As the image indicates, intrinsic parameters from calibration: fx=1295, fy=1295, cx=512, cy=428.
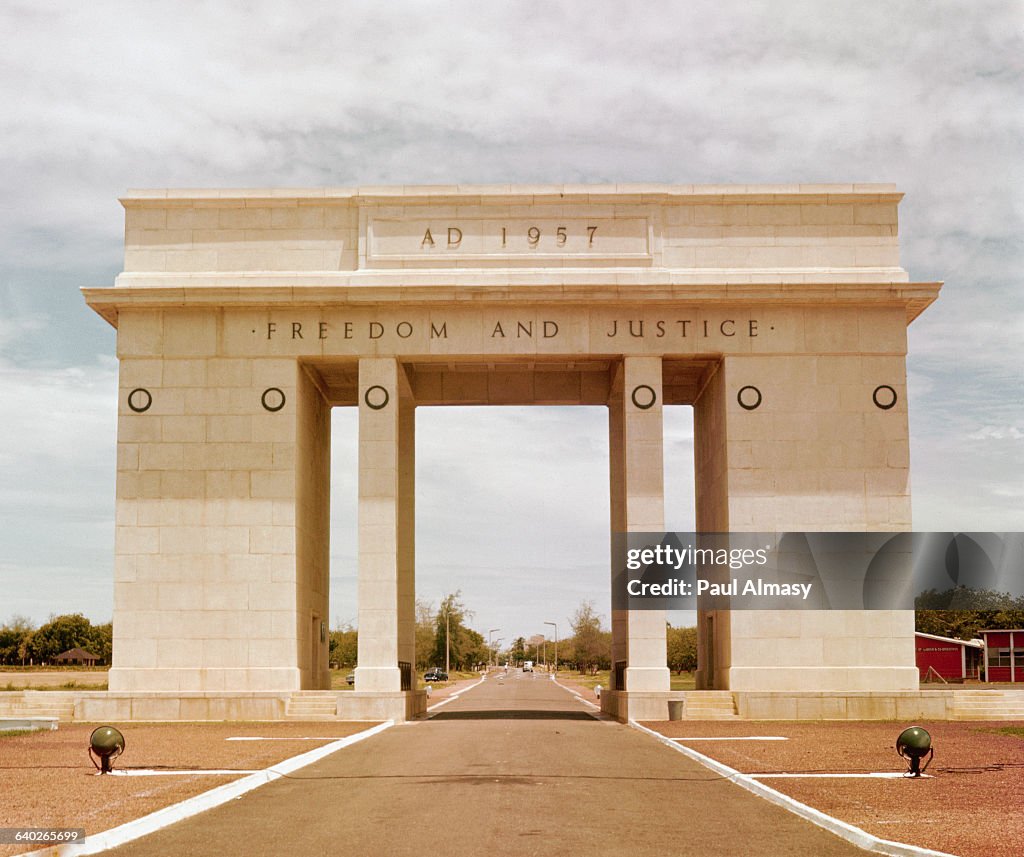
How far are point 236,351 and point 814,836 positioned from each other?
3221 cm

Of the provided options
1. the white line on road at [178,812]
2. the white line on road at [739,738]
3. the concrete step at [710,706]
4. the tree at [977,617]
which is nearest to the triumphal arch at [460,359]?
the concrete step at [710,706]

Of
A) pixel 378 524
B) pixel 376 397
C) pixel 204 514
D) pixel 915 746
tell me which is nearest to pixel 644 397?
pixel 376 397

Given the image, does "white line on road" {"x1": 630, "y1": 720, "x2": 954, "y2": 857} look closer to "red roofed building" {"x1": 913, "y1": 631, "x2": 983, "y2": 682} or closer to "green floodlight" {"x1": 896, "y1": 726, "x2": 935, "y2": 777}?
"green floodlight" {"x1": 896, "y1": 726, "x2": 935, "y2": 777}

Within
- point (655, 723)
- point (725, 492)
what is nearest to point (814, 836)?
point (655, 723)

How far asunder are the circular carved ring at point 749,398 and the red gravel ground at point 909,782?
483 inches

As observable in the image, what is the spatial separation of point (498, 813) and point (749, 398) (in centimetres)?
2869

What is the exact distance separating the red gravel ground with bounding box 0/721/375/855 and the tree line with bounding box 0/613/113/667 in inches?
4272

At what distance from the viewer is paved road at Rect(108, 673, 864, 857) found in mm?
13492

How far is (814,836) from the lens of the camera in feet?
47.0

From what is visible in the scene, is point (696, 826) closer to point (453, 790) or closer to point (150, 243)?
point (453, 790)

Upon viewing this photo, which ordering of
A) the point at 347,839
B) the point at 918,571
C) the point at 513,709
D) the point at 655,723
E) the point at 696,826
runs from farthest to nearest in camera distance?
the point at 513,709, the point at 918,571, the point at 655,723, the point at 696,826, the point at 347,839

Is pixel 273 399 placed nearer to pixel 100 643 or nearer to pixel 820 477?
pixel 820 477

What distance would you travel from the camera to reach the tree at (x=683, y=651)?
105 metres

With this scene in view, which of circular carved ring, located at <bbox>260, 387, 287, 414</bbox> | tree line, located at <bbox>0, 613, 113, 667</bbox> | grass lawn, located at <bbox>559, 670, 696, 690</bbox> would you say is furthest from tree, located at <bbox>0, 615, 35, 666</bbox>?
circular carved ring, located at <bbox>260, 387, 287, 414</bbox>
